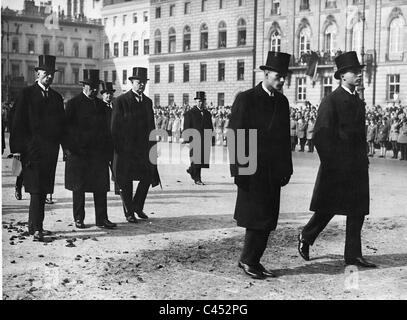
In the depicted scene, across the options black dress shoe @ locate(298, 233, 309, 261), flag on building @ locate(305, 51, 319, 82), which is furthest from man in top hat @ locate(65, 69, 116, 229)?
flag on building @ locate(305, 51, 319, 82)

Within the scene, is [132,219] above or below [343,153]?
below

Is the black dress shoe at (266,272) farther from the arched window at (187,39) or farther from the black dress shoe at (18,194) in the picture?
the arched window at (187,39)

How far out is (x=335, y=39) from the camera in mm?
41344

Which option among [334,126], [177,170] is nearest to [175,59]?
[177,170]

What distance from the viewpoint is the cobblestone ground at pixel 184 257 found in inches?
217

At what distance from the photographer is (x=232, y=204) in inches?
424

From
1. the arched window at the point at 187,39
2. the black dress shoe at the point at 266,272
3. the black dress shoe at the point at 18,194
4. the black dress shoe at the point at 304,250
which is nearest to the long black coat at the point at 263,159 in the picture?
the black dress shoe at the point at 266,272

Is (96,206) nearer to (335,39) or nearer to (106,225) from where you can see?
(106,225)

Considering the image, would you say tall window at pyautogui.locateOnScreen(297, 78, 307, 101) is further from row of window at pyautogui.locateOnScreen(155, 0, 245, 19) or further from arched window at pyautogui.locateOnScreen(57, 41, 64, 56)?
arched window at pyautogui.locateOnScreen(57, 41, 64, 56)

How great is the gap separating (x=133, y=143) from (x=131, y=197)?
2.50 ft

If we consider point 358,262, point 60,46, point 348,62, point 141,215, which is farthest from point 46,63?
point 60,46

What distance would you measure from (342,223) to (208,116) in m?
6.26

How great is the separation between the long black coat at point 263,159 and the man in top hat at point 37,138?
269 cm
